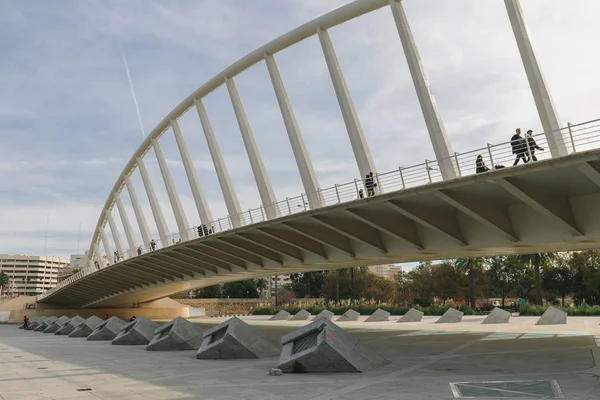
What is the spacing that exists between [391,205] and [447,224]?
10.0ft

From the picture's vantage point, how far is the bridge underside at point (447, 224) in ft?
48.6

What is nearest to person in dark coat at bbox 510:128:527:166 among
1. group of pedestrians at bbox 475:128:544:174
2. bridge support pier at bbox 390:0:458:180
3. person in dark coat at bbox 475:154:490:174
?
group of pedestrians at bbox 475:128:544:174

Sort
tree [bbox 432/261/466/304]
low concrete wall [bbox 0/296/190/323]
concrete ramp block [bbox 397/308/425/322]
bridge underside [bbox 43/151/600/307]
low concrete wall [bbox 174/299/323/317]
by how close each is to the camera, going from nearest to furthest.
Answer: bridge underside [bbox 43/151/600/307] < concrete ramp block [bbox 397/308/425/322] < low concrete wall [bbox 0/296/190/323] < low concrete wall [bbox 174/299/323/317] < tree [bbox 432/261/466/304]

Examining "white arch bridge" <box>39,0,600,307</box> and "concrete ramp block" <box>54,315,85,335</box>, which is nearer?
"white arch bridge" <box>39,0,600,307</box>

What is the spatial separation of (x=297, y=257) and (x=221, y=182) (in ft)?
26.6

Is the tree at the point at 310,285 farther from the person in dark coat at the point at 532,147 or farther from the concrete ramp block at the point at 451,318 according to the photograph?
the person in dark coat at the point at 532,147

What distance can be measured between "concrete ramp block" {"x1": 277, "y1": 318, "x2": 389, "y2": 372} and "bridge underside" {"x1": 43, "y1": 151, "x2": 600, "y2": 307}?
570 cm

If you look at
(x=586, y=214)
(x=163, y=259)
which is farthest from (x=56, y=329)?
(x=586, y=214)

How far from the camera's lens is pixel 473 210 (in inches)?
664

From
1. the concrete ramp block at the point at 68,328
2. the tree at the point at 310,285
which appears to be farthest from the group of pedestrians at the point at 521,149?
the tree at the point at 310,285

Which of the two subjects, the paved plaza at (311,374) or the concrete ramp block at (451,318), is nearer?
the paved plaza at (311,374)

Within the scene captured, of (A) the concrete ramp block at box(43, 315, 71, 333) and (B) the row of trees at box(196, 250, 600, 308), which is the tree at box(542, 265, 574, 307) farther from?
(A) the concrete ramp block at box(43, 315, 71, 333)

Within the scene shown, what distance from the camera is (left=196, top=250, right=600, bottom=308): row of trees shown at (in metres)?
62.4

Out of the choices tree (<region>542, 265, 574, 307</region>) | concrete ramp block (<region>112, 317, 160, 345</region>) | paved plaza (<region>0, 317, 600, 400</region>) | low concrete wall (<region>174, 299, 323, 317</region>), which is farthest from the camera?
low concrete wall (<region>174, 299, 323, 317</region>)
